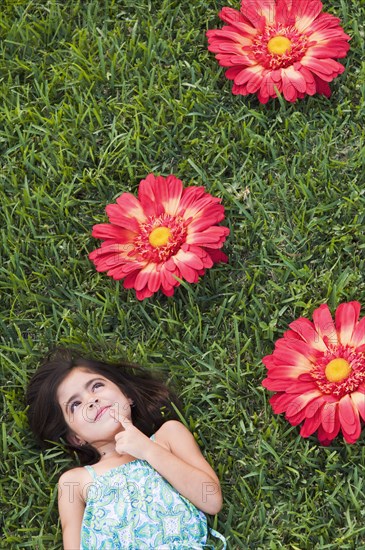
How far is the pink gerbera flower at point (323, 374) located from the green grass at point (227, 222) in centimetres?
8

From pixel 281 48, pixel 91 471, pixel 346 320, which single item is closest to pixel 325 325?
pixel 346 320

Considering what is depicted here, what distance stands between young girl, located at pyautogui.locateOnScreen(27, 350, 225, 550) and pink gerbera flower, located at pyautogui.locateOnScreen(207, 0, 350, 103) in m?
0.94

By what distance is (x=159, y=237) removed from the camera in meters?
3.25

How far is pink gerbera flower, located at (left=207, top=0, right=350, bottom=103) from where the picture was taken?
3449 mm

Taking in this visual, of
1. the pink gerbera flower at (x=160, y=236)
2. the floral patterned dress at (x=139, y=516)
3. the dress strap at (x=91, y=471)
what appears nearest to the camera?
the floral patterned dress at (x=139, y=516)

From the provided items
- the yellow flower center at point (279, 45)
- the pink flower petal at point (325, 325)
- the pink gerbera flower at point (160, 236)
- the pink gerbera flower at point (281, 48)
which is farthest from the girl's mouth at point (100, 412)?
the yellow flower center at point (279, 45)

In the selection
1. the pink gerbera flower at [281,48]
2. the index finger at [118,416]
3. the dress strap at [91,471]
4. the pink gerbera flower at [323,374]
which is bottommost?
the dress strap at [91,471]

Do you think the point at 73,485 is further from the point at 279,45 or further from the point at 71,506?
the point at 279,45

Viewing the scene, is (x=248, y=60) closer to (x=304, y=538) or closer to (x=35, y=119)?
(x=35, y=119)

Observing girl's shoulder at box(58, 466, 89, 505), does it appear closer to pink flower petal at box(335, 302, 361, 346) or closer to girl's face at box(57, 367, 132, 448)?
girl's face at box(57, 367, 132, 448)

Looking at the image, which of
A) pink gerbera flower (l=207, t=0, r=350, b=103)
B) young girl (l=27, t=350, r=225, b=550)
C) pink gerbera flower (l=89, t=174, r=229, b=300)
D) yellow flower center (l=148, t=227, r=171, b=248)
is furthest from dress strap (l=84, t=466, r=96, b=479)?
pink gerbera flower (l=207, t=0, r=350, b=103)

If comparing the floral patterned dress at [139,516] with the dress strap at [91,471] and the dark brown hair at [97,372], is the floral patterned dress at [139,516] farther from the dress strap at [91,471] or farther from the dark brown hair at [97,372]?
the dark brown hair at [97,372]

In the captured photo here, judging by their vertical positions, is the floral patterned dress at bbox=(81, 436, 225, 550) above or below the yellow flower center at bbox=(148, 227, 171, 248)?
below

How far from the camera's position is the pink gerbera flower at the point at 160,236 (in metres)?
3.21
